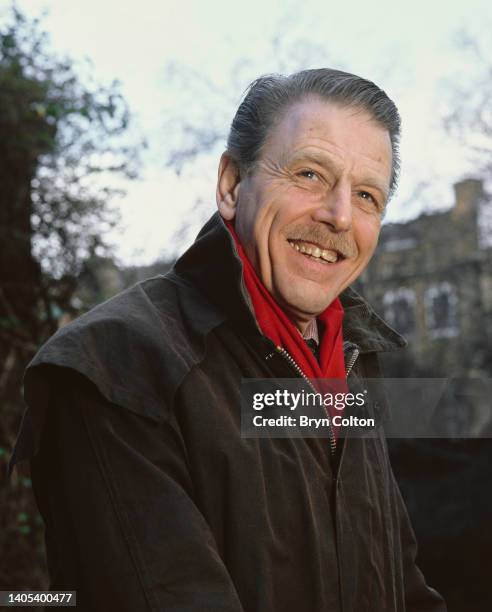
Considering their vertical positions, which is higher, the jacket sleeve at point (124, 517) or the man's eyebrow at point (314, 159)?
the man's eyebrow at point (314, 159)

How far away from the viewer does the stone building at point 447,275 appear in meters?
17.0

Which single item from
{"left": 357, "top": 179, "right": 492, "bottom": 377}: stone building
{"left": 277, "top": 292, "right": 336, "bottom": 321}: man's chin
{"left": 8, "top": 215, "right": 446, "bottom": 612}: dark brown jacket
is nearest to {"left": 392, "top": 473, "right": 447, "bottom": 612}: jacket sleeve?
{"left": 8, "top": 215, "right": 446, "bottom": 612}: dark brown jacket

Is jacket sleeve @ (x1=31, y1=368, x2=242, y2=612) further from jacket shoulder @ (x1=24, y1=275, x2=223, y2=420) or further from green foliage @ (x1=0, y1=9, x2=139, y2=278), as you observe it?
green foliage @ (x1=0, y1=9, x2=139, y2=278)

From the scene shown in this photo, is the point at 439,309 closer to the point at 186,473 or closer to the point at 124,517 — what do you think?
the point at 186,473

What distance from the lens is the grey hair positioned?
201 cm

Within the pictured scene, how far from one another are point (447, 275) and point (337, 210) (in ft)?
65.6

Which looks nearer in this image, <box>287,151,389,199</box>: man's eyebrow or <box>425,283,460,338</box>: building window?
<box>287,151,389,199</box>: man's eyebrow

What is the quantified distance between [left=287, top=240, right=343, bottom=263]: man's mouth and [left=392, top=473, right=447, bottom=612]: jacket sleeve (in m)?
0.69

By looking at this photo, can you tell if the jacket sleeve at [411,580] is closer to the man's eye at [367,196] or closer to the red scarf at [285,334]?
the red scarf at [285,334]

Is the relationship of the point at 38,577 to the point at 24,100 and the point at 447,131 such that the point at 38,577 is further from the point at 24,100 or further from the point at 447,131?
the point at 447,131

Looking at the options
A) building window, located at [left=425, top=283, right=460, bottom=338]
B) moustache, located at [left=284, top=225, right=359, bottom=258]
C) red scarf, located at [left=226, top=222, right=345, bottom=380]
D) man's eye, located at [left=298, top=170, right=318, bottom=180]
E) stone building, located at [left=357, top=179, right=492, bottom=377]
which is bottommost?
red scarf, located at [left=226, top=222, right=345, bottom=380]

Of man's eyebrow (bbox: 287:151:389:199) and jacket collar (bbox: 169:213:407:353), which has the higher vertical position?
man's eyebrow (bbox: 287:151:389:199)

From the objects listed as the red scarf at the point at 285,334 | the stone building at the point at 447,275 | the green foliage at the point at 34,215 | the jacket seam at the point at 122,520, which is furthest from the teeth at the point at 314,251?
the stone building at the point at 447,275

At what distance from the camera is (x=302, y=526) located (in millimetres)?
1721
